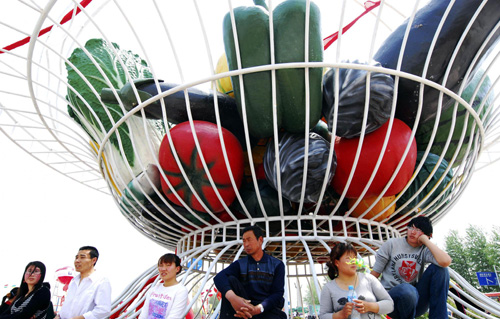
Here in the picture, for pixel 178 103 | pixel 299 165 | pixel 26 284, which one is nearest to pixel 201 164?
pixel 178 103

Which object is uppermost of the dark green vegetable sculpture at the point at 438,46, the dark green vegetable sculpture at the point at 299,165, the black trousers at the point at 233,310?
the dark green vegetable sculpture at the point at 438,46

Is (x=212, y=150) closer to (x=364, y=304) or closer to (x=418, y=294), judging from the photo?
(x=364, y=304)

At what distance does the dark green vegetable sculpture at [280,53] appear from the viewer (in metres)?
1.83

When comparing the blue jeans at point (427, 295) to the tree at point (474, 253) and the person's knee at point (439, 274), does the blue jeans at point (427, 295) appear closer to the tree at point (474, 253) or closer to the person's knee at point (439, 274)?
the person's knee at point (439, 274)

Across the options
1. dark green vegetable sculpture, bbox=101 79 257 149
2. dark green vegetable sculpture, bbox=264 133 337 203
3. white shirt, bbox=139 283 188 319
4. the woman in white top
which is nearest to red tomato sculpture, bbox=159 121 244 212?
dark green vegetable sculpture, bbox=101 79 257 149

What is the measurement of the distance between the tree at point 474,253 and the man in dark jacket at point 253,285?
2955cm

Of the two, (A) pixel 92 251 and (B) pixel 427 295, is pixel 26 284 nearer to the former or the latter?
(A) pixel 92 251

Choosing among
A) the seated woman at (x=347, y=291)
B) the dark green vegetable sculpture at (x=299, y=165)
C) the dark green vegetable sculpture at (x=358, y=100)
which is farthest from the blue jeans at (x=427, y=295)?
the dark green vegetable sculpture at (x=358, y=100)

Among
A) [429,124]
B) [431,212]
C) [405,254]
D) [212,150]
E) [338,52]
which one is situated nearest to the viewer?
[338,52]

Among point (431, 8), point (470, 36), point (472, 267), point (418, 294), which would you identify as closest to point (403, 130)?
point (470, 36)

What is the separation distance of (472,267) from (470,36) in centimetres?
3118

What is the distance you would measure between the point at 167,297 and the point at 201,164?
76 centimetres

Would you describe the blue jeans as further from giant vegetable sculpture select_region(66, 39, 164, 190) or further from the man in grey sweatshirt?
giant vegetable sculpture select_region(66, 39, 164, 190)

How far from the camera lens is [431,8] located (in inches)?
80.1
